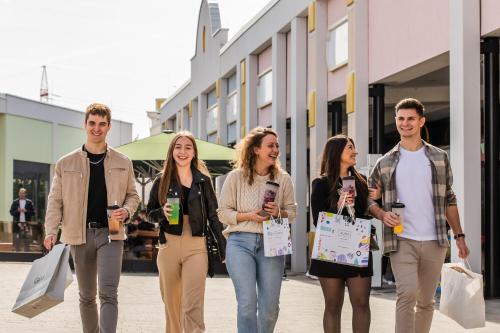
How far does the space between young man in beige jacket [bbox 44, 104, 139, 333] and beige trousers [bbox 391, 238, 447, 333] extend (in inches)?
83.1

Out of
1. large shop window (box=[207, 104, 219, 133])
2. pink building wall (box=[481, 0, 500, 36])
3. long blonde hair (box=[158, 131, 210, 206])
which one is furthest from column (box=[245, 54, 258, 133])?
long blonde hair (box=[158, 131, 210, 206])

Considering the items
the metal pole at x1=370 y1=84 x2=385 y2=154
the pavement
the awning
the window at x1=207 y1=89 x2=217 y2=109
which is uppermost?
the window at x1=207 y1=89 x2=217 y2=109

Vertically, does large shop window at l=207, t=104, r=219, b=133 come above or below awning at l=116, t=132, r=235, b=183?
above

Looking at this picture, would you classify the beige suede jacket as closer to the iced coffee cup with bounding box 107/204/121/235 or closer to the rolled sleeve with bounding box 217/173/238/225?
the iced coffee cup with bounding box 107/204/121/235

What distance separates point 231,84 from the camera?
3256 centimetres

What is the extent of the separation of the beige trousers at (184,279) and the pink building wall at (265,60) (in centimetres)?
1802

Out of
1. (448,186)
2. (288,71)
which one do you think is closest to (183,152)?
(448,186)

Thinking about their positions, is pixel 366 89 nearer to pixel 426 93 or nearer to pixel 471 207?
pixel 426 93

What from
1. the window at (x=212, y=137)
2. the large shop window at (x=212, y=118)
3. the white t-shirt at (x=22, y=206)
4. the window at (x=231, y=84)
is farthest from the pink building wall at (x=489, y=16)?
the window at (x=212, y=137)

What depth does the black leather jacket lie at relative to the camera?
8.25 m

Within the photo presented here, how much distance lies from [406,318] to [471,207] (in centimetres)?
686

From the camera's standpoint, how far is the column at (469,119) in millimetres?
14023

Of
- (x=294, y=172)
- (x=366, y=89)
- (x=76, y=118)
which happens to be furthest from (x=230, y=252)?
(x=76, y=118)


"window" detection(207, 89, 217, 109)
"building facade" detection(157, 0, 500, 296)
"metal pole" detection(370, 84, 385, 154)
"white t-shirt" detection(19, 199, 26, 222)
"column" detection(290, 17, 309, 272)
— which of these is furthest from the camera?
"window" detection(207, 89, 217, 109)
